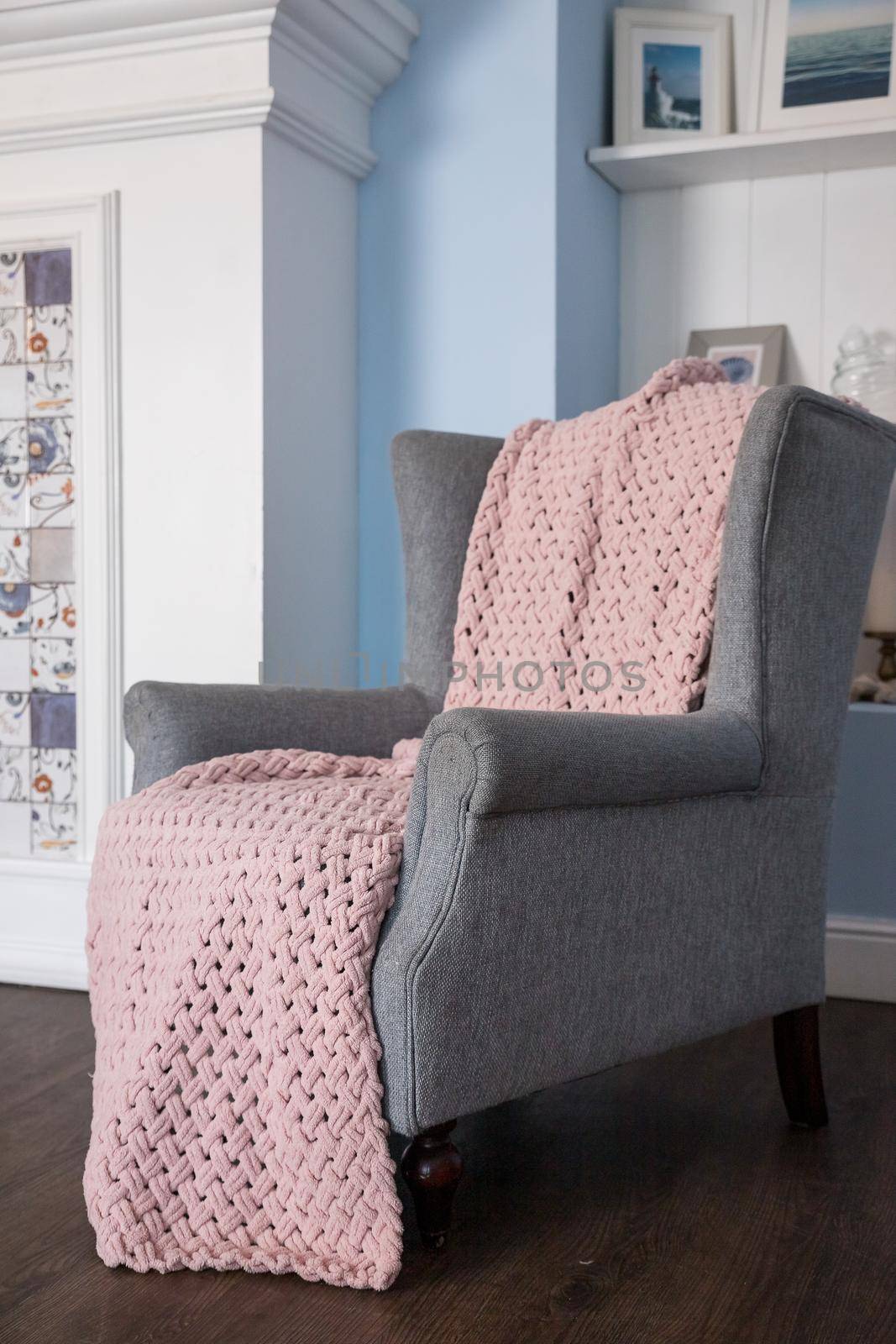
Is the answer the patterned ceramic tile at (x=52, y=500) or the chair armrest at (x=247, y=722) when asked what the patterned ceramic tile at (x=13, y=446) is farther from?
the chair armrest at (x=247, y=722)

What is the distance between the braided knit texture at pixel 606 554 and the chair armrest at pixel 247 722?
12 centimetres

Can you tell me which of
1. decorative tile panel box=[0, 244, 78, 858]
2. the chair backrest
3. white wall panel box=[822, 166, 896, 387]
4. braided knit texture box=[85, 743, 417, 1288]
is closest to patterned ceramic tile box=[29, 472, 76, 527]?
decorative tile panel box=[0, 244, 78, 858]

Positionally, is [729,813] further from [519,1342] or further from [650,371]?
[650,371]

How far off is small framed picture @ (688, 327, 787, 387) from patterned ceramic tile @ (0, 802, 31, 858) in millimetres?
1651

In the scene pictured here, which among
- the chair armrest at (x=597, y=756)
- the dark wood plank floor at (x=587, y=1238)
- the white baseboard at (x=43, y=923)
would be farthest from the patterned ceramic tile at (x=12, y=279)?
the chair armrest at (x=597, y=756)

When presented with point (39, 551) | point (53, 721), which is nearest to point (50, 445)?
point (39, 551)

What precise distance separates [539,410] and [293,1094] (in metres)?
1.60

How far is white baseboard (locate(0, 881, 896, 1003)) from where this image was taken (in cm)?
244

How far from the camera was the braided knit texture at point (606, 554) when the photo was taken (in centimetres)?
181

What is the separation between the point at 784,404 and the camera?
64.9 inches

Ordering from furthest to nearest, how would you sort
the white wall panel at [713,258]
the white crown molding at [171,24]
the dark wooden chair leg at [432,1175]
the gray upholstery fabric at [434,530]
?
the white wall panel at [713,258]
the white crown molding at [171,24]
the gray upholstery fabric at [434,530]
the dark wooden chair leg at [432,1175]

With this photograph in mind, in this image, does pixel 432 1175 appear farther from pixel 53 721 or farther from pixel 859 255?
pixel 859 255

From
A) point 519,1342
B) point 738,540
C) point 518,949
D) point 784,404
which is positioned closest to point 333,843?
point 518,949

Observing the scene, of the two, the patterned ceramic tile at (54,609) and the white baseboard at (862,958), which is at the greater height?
the patterned ceramic tile at (54,609)
